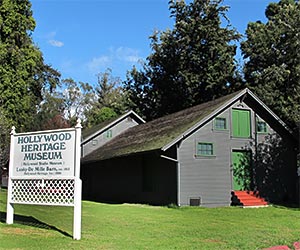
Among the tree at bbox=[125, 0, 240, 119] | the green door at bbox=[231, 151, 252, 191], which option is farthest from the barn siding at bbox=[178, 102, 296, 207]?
the tree at bbox=[125, 0, 240, 119]

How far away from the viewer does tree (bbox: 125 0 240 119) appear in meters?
36.8

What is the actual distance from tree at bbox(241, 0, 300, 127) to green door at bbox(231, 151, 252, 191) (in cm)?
569

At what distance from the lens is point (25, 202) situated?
10.1 meters

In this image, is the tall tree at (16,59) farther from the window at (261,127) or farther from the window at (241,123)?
the window at (261,127)

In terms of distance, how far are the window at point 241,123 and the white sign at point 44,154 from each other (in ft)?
40.6

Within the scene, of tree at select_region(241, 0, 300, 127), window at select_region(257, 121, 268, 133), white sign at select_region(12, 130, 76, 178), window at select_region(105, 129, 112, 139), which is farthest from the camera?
window at select_region(105, 129, 112, 139)

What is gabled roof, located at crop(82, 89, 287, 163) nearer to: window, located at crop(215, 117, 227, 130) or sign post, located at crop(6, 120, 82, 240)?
→ window, located at crop(215, 117, 227, 130)

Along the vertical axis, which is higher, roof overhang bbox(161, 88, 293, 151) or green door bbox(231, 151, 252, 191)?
roof overhang bbox(161, 88, 293, 151)

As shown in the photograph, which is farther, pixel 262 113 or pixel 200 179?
pixel 262 113

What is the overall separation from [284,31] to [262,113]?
11327 mm

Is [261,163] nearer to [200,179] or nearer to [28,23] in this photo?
[200,179]

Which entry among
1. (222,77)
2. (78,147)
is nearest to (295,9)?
(222,77)

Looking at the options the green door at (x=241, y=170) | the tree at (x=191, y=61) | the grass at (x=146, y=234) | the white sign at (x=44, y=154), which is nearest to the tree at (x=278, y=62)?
the tree at (x=191, y=61)

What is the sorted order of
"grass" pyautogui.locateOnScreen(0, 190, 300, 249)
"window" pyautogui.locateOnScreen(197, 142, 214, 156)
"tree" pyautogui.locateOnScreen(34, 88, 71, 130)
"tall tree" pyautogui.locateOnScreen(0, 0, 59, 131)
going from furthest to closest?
"tree" pyautogui.locateOnScreen(34, 88, 71, 130)
"tall tree" pyautogui.locateOnScreen(0, 0, 59, 131)
"window" pyautogui.locateOnScreen(197, 142, 214, 156)
"grass" pyautogui.locateOnScreen(0, 190, 300, 249)
